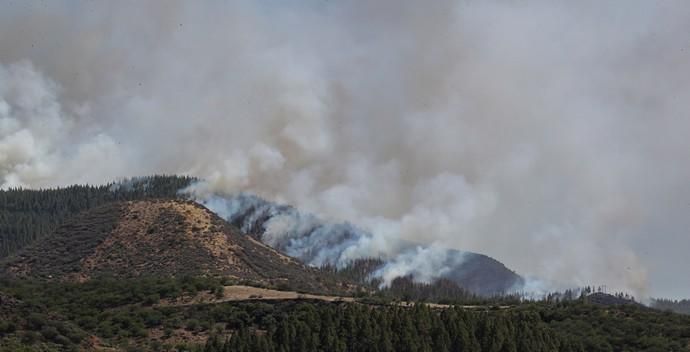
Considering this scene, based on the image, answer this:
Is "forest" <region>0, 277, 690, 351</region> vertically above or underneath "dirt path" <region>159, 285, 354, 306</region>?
underneath

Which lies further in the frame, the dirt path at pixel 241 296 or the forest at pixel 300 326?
the dirt path at pixel 241 296

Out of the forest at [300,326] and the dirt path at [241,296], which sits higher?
the dirt path at [241,296]

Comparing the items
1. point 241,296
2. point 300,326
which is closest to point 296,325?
point 300,326

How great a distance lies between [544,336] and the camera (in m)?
139

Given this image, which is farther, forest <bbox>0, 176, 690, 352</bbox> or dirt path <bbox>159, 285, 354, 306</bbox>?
dirt path <bbox>159, 285, 354, 306</bbox>

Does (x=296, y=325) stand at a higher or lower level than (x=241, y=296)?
lower

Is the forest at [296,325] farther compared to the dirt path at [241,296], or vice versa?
the dirt path at [241,296]

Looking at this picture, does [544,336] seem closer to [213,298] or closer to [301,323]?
[301,323]

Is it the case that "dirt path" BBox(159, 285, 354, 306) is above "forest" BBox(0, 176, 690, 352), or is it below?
above

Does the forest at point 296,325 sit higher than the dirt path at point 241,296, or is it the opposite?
the dirt path at point 241,296

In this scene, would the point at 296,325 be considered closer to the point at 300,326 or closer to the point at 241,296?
the point at 300,326

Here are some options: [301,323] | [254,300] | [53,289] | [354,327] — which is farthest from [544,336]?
[53,289]

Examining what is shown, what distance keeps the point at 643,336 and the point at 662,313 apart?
88.1ft

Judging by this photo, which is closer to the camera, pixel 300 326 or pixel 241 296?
pixel 300 326
